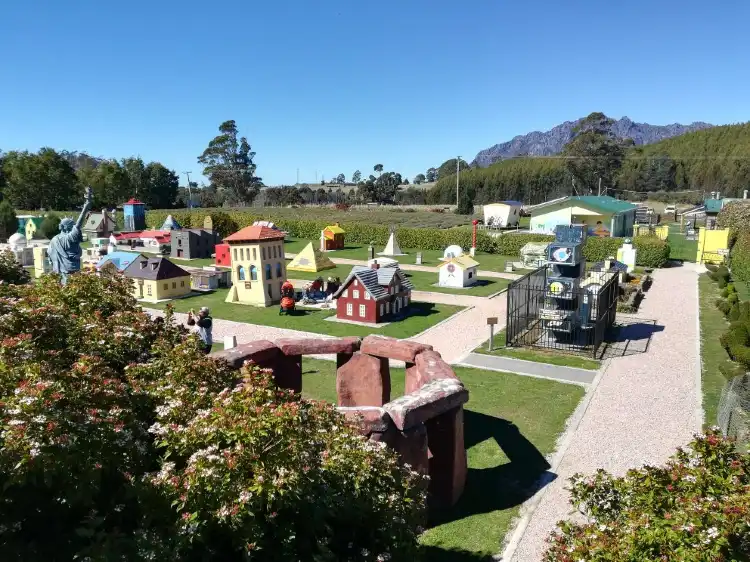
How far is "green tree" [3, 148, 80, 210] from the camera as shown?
71000 mm

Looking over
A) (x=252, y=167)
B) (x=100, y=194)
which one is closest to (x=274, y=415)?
(x=100, y=194)

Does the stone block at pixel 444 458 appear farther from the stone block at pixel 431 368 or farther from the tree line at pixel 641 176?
the tree line at pixel 641 176

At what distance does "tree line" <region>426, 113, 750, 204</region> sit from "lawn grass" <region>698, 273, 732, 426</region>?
6329cm

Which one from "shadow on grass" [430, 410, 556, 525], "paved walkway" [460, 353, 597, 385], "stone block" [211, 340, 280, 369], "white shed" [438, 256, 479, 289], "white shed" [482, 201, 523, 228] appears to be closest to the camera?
"shadow on grass" [430, 410, 556, 525]

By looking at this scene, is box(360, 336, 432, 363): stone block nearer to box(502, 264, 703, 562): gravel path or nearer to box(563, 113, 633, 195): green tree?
box(502, 264, 703, 562): gravel path

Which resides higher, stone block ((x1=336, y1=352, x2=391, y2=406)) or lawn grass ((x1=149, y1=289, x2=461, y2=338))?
stone block ((x1=336, y1=352, x2=391, y2=406))

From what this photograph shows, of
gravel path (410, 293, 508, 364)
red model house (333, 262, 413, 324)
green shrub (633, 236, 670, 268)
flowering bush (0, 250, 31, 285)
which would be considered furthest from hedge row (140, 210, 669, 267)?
flowering bush (0, 250, 31, 285)

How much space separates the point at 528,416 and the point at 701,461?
8.33 meters

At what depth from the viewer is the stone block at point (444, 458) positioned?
9516 mm

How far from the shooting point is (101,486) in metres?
4.61

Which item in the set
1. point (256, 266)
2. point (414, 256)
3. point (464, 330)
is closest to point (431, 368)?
point (464, 330)

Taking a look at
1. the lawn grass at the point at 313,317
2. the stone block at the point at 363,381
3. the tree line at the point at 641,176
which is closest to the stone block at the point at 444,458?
the stone block at the point at 363,381

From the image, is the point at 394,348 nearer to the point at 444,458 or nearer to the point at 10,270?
the point at 444,458

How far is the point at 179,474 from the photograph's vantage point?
15.0 ft
